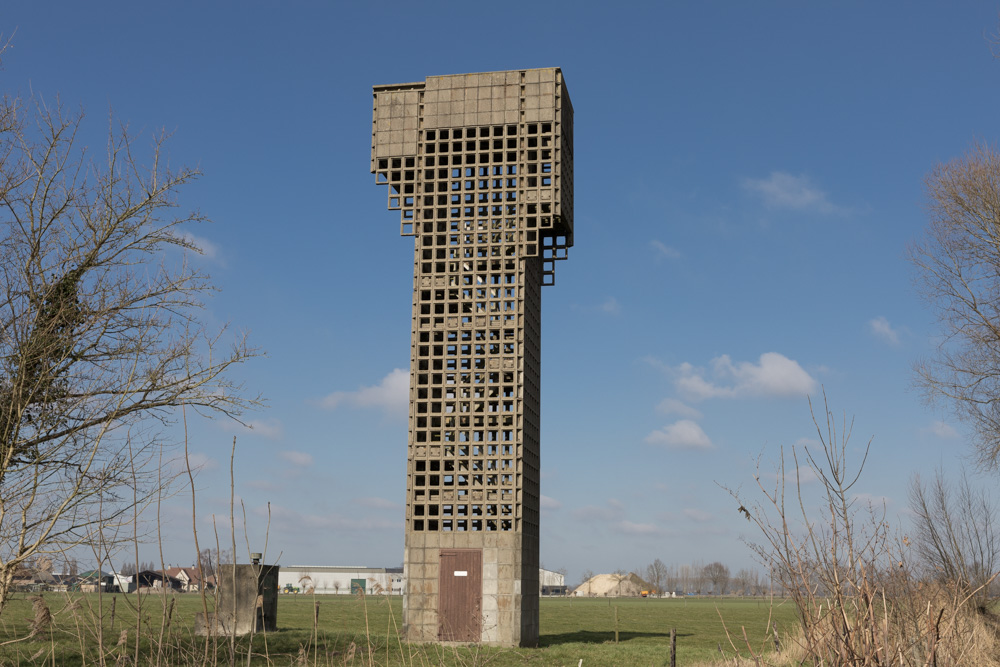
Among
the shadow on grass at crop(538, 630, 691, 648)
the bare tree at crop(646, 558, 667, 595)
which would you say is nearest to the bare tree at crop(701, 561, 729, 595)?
the bare tree at crop(646, 558, 667, 595)

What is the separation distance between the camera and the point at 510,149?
31188mm

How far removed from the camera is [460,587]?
28.1 metres

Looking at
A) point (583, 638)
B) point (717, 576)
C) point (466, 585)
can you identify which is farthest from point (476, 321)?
point (717, 576)

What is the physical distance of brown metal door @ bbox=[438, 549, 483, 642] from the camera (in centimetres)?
2798

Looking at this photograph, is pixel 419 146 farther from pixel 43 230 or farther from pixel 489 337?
pixel 43 230

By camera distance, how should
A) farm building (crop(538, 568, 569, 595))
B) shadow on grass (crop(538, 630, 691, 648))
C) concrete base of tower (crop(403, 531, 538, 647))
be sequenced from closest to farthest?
concrete base of tower (crop(403, 531, 538, 647)) < shadow on grass (crop(538, 630, 691, 648)) < farm building (crop(538, 568, 569, 595))

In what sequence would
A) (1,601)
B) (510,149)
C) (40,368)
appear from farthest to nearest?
(510,149) < (40,368) < (1,601)

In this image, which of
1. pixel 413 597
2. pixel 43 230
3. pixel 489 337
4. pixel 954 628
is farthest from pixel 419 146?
pixel 954 628

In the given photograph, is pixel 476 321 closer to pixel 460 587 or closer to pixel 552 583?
pixel 460 587

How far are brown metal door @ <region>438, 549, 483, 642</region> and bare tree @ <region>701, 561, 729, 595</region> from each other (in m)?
160

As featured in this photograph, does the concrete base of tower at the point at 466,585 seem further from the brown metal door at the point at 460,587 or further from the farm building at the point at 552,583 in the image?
the farm building at the point at 552,583

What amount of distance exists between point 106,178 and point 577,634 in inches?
1065

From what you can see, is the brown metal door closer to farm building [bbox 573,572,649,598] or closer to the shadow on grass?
the shadow on grass

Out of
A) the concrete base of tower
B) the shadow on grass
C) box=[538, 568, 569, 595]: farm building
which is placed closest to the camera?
the concrete base of tower
